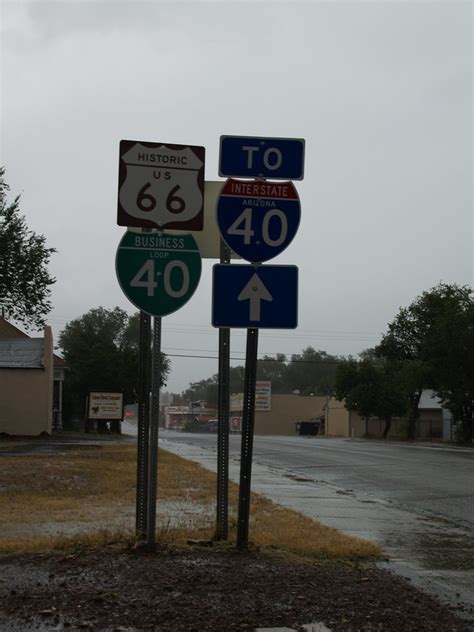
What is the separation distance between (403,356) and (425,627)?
57325mm

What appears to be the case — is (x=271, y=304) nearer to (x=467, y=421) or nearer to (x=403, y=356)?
(x=467, y=421)

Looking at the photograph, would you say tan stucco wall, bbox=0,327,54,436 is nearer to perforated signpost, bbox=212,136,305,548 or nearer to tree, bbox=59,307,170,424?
tree, bbox=59,307,170,424

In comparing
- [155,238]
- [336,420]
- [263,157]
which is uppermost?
[263,157]

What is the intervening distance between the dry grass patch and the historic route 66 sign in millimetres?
2712

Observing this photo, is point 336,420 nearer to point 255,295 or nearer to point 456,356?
point 456,356

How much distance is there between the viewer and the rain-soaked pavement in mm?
6492

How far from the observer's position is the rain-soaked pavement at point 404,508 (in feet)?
21.3

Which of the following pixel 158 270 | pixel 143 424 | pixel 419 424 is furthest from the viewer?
pixel 419 424

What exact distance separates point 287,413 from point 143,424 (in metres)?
94.8

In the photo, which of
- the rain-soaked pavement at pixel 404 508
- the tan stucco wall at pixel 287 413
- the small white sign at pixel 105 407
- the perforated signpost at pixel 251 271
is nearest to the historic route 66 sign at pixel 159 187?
the perforated signpost at pixel 251 271

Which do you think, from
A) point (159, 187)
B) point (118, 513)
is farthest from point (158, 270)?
point (118, 513)

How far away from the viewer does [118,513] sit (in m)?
9.22

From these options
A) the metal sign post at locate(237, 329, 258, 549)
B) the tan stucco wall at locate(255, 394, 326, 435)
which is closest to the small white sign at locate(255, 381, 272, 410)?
the tan stucco wall at locate(255, 394, 326, 435)

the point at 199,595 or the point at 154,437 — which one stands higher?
the point at 154,437
